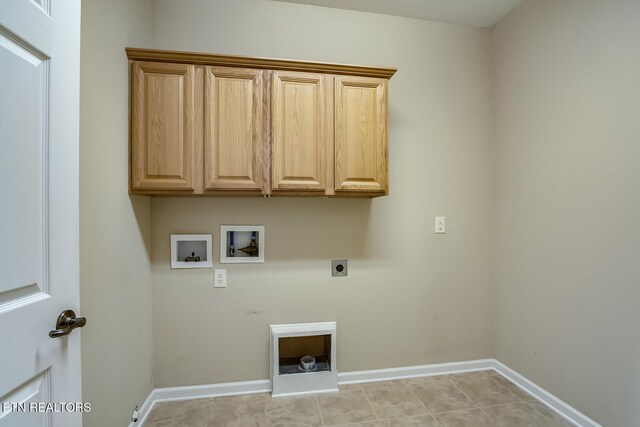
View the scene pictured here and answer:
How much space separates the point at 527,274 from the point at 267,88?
86.1 inches

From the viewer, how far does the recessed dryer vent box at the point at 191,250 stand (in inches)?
76.1

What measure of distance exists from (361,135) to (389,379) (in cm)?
181

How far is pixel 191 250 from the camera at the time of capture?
→ 1.98 m

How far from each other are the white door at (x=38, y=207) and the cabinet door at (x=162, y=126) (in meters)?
0.66

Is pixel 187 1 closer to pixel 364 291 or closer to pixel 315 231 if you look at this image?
pixel 315 231

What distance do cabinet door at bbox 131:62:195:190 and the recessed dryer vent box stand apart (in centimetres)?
44

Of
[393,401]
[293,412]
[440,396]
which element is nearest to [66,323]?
[293,412]

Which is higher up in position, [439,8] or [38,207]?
[439,8]

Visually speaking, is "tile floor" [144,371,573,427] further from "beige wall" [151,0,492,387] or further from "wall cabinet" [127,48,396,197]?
Answer: "wall cabinet" [127,48,396,197]

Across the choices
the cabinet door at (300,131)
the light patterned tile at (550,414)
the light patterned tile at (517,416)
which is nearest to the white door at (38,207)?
the cabinet door at (300,131)

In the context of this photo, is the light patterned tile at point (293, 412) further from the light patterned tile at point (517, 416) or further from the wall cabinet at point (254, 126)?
the wall cabinet at point (254, 126)

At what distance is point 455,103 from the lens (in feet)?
7.50

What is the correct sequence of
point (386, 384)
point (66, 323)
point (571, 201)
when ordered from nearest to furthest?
point (66, 323), point (571, 201), point (386, 384)

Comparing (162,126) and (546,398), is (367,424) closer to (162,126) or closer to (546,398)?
(546,398)
